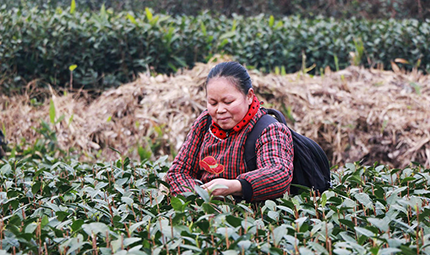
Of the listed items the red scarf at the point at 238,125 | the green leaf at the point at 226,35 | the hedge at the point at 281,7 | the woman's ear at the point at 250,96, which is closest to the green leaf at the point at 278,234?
the red scarf at the point at 238,125

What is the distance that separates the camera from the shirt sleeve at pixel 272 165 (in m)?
2.38

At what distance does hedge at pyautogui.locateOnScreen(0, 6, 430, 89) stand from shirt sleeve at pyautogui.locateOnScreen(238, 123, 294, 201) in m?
4.52

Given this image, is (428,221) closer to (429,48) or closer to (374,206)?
(374,206)

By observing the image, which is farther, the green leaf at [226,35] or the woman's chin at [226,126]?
the green leaf at [226,35]

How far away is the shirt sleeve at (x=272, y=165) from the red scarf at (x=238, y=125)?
11cm

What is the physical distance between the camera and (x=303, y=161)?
2.65m

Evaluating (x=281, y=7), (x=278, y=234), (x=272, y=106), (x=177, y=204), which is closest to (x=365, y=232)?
(x=278, y=234)

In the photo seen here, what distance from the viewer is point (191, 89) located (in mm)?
6066

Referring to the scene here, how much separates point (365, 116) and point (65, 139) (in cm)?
341

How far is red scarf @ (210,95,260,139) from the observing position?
2.62 meters

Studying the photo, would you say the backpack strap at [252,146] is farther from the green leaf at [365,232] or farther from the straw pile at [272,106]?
the straw pile at [272,106]

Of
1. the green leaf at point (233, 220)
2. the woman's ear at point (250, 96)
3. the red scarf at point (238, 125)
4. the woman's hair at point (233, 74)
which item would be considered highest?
the woman's hair at point (233, 74)

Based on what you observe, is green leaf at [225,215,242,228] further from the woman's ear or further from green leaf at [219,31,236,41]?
green leaf at [219,31,236,41]

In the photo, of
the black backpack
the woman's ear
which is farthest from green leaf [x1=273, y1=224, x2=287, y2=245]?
the woman's ear
